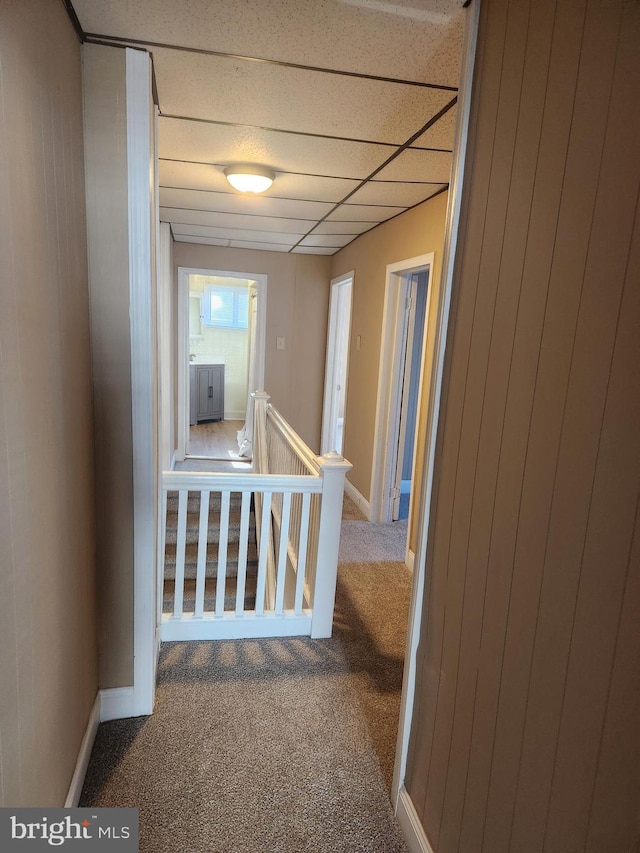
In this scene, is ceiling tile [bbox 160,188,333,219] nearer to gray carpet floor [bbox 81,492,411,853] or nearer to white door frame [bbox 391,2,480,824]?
white door frame [bbox 391,2,480,824]

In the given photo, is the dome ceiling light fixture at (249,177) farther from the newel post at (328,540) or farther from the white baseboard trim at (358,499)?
the white baseboard trim at (358,499)

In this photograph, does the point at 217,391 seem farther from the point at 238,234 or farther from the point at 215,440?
the point at 238,234

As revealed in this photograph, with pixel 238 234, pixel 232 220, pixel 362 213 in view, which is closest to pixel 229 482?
pixel 362 213

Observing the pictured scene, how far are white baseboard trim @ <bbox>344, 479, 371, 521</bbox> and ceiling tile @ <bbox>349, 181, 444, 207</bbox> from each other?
2.15m

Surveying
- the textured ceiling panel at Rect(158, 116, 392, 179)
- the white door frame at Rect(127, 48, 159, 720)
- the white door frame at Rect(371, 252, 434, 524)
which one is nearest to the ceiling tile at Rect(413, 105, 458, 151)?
the textured ceiling panel at Rect(158, 116, 392, 179)

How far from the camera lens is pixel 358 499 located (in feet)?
13.6

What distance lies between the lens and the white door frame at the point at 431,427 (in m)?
1.18

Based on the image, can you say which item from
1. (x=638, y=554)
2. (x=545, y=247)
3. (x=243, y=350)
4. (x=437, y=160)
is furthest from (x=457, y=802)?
(x=243, y=350)

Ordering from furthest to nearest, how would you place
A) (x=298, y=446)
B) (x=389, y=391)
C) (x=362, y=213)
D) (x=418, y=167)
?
(x=389, y=391) → (x=362, y=213) → (x=298, y=446) → (x=418, y=167)

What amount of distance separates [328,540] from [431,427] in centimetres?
108

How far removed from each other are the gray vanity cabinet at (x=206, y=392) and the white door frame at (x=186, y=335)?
6.66 feet

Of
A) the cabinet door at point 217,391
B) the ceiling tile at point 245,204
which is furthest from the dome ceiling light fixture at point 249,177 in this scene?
the cabinet door at point 217,391

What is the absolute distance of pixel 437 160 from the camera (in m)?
2.23

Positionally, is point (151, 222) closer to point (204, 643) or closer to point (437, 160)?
point (437, 160)
